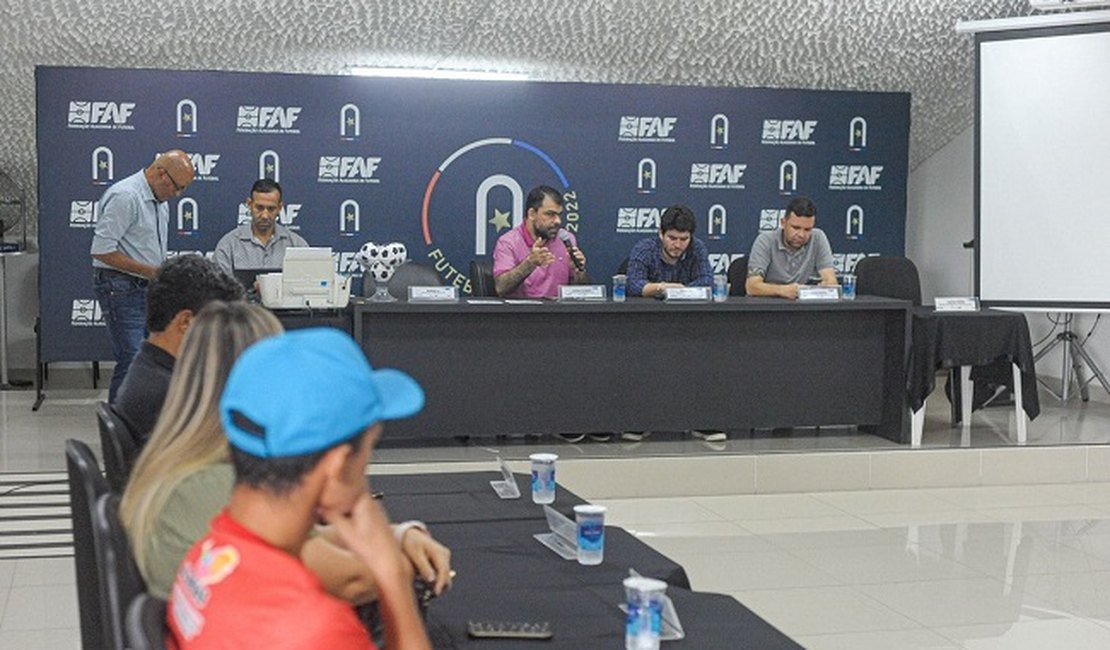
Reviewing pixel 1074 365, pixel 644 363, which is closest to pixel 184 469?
pixel 644 363

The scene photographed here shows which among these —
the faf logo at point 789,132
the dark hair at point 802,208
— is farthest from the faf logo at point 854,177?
the dark hair at point 802,208

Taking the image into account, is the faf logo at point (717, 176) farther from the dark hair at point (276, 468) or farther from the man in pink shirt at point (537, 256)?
the dark hair at point (276, 468)

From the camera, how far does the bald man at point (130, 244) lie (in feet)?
19.4

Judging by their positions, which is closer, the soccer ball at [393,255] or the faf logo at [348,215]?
the soccer ball at [393,255]

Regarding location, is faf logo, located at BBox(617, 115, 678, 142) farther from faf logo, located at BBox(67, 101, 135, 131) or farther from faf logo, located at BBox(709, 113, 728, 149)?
faf logo, located at BBox(67, 101, 135, 131)

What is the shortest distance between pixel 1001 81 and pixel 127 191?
4761mm

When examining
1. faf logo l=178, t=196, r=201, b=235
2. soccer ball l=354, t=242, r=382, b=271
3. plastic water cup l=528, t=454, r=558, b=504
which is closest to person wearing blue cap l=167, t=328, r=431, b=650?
plastic water cup l=528, t=454, r=558, b=504

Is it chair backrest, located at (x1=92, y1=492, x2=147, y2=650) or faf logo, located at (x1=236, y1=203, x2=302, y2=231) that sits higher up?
faf logo, located at (x1=236, y1=203, x2=302, y2=231)

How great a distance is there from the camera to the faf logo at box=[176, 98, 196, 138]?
7.94 meters

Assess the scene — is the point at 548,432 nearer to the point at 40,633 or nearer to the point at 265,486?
the point at 40,633

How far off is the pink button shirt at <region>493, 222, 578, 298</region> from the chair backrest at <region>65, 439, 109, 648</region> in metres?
4.31

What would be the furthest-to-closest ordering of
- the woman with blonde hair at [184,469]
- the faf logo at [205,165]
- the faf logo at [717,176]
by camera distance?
the faf logo at [717,176] → the faf logo at [205,165] → the woman with blonde hair at [184,469]

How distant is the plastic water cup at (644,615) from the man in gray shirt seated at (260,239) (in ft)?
16.5

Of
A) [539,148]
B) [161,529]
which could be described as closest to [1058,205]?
[539,148]
